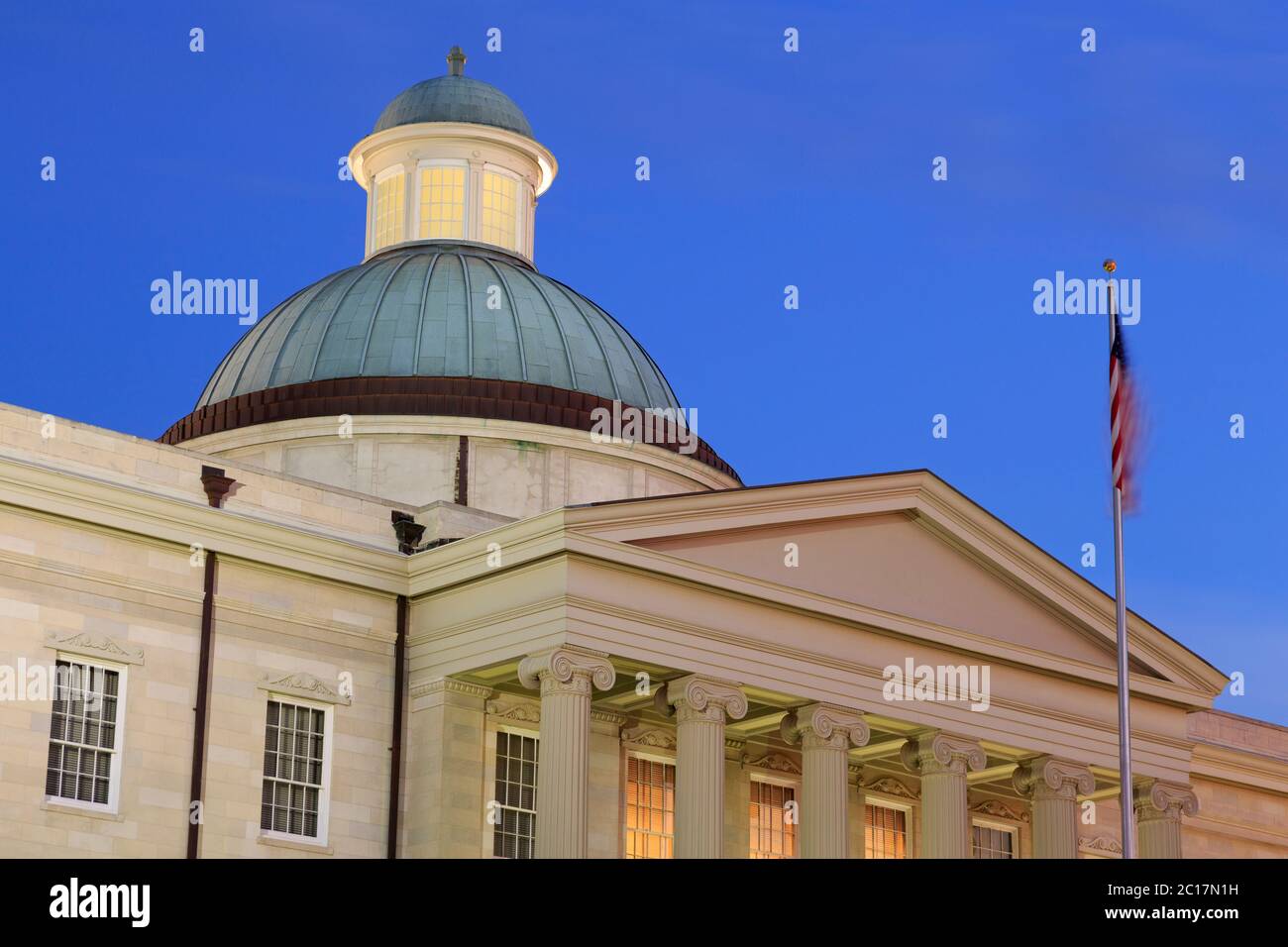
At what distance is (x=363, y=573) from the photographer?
3928 cm

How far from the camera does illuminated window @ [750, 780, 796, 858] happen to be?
42.6m

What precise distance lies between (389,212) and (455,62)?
4978 millimetres

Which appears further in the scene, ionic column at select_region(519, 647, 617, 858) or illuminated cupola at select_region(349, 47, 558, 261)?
illuminated cupola at select_region(349, 47, 558, 261)

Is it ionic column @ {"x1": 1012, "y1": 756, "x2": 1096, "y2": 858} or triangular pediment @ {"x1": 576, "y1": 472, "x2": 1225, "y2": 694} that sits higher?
triangular pediment @ {"x1": 576, "y1": 472, "x2": 1225, "y2": 694}

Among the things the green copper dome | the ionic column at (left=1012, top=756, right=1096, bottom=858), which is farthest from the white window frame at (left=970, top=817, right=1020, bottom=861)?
the green copper dome

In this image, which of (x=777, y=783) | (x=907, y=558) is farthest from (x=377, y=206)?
(x=777, y=783)

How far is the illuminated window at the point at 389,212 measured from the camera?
53344mm

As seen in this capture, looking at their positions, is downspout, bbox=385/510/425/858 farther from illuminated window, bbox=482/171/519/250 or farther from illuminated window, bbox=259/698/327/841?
illuminated window, bbox=482/171/519/250

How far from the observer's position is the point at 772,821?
1694 inches

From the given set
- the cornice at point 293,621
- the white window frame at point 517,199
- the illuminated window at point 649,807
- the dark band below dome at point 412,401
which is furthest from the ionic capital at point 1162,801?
the white window frame at point 517,199

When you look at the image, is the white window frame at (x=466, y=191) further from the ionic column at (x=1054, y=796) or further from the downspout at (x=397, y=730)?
the ionic column at (x=1054, y=796)

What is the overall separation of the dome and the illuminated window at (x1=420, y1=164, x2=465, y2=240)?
120cm

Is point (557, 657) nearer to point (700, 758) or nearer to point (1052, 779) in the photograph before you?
point (700, 758)

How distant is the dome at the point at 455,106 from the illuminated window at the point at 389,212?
125 centimetres
